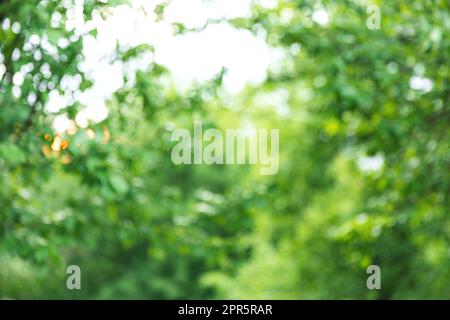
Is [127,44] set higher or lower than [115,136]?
higher

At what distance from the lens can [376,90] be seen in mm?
6418

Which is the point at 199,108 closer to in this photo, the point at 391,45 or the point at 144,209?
the point at 144,209

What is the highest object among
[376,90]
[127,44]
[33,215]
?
[376,90]

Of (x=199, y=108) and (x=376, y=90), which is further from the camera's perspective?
(x=376, y=90)

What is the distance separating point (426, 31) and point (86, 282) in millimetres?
15881

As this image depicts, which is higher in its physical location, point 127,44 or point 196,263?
point 196,263
